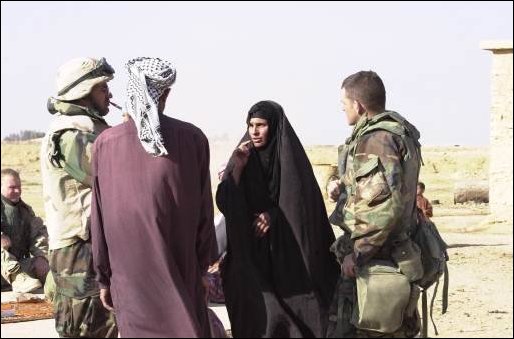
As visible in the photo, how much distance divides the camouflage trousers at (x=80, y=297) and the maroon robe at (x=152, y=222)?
1.83 ft

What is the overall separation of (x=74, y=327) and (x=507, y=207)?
13.0 meters

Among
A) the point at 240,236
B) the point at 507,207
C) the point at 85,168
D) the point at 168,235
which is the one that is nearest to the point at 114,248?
the point at 168,235

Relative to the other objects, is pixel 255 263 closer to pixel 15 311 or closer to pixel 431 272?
pixel 431 272

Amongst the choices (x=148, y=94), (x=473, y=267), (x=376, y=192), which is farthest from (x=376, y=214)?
(x=473, y=267)

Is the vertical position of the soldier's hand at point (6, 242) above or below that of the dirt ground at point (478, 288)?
above

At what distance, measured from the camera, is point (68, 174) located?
5.36 m

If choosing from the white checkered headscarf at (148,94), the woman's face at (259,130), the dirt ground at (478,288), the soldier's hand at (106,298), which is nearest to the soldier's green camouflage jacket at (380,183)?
the woman's face at (259,130)

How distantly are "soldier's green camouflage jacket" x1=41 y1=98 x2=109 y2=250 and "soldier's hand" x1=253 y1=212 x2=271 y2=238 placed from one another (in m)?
0.97

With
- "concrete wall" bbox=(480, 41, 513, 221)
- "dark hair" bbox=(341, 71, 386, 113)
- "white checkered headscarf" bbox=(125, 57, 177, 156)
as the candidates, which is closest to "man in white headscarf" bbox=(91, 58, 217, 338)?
"white checkered headscarf" bbox=(125, 57, 177, 156)

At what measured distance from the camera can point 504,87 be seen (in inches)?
688

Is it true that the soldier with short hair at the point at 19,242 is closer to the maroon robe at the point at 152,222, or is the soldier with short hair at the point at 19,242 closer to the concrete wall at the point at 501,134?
the maroon robe at the point at 152,222

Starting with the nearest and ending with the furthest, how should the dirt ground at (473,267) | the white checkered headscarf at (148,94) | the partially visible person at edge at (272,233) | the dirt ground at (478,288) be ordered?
the white checkered headscarf at (148,94)
the partially visible person at edge at (272,233)
the dirt ground at (478,288)
the dirt ground at (473,267)

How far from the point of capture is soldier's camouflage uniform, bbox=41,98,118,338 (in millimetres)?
5363

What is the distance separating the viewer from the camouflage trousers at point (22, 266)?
9.28 metres
